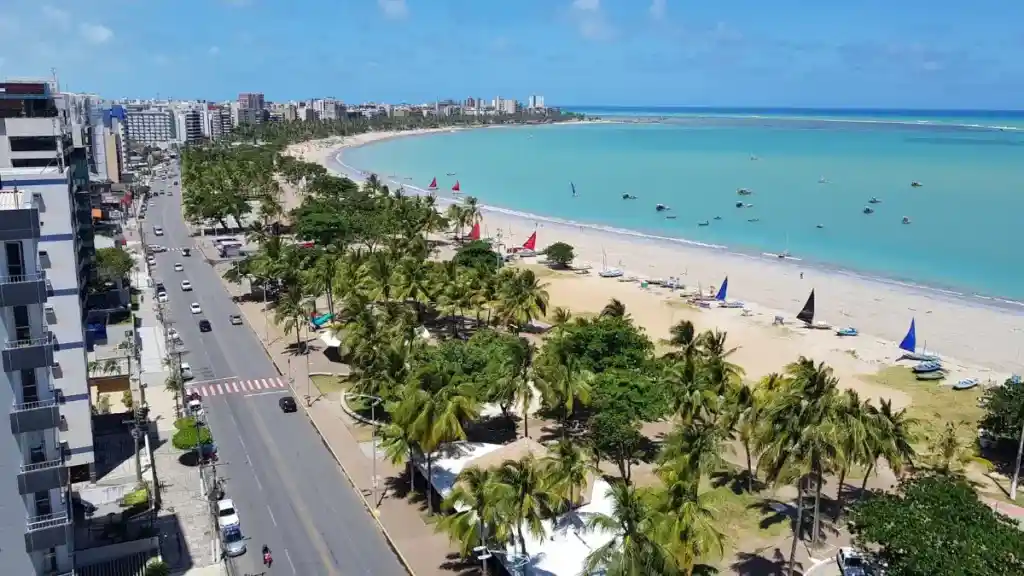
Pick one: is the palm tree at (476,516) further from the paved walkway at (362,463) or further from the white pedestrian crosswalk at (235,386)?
the white pedestrian crosswalk at (235,386)

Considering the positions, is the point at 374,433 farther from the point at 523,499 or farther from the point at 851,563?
the point at 851,563

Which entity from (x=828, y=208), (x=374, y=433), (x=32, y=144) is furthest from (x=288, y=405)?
(x=828, y=208)

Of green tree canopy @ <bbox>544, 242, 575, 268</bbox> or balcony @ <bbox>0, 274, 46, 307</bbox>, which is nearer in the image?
balcony @ <bbox>0, 274, 46, 307</bbox>

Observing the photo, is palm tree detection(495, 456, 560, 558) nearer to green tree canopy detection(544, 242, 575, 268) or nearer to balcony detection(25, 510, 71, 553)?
balcony detection(25, 510, 71, 553)

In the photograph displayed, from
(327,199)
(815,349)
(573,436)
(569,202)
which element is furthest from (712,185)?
(573,436)

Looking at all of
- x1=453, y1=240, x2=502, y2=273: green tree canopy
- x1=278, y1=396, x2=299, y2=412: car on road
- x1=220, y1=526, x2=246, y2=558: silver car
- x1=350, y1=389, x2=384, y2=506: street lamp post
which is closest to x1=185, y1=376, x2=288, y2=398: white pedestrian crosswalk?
x1=278, y1=396, x2=299, y2=412: car on road

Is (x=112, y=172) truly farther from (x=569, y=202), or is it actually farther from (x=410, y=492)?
(x=410, y=492)
